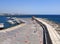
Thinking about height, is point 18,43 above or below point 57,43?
below

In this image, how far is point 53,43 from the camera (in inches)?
411

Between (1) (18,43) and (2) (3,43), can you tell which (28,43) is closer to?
(1) (18,43)

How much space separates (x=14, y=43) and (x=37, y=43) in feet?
6.37

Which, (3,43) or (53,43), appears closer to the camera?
(53,43)

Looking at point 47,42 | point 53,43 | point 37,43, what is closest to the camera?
point 53,43

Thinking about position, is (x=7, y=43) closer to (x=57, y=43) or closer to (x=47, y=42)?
(x=47, y=42)

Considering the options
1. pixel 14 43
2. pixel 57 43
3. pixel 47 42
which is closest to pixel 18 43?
pixel 14 43

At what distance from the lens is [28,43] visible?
53.2ft

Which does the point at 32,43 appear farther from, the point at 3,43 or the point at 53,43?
the point at 53,43

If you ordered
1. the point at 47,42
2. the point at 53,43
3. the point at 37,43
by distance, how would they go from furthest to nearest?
the point at 37,43
the point at 47,42
the point at 53,43

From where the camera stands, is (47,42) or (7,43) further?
(7,43)

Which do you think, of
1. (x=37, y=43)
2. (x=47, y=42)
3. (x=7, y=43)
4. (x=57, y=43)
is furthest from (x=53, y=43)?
(x=7, y=43)

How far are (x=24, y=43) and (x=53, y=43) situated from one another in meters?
6.12

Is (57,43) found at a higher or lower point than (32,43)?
higher
